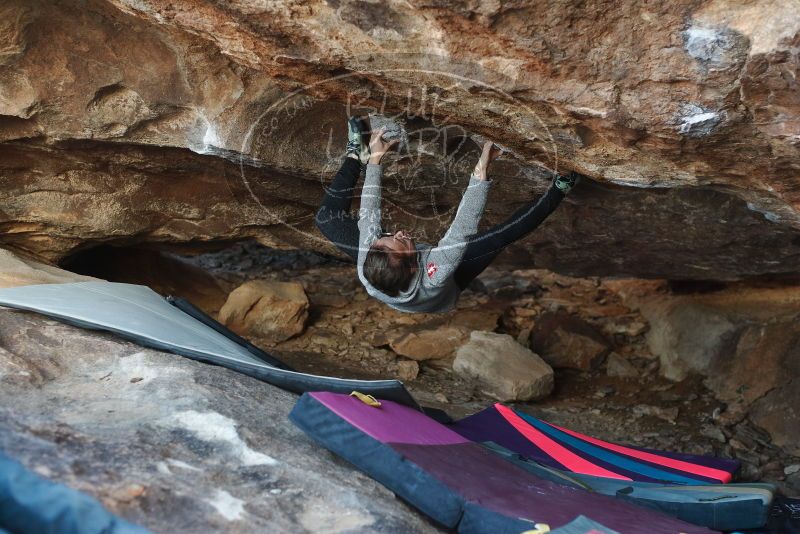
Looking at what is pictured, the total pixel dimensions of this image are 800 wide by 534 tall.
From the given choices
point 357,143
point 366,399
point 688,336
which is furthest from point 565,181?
point 688,336

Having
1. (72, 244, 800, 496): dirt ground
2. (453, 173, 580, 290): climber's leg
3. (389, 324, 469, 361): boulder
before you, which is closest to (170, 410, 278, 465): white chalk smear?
(453, 173, 580, 290): climber's leg

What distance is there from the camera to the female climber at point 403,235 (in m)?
3.18

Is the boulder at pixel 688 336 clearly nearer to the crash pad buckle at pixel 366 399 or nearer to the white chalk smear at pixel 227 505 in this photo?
the crash pad buckle at pixel 366 399

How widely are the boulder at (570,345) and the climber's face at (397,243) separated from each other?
7.61 ft

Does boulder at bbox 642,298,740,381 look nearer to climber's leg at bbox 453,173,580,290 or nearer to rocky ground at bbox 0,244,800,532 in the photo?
rocky ground at bbox 0,244,800,532

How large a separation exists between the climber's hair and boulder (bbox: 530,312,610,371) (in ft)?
7.54

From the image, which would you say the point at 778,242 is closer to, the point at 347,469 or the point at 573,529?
the point at 573,529

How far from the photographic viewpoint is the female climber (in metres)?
3.18

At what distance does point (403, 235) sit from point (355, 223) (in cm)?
22

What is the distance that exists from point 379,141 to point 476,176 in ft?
1.41

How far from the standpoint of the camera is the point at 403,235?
3305 mm

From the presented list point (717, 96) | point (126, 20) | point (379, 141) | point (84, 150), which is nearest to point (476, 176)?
point (379, 141)

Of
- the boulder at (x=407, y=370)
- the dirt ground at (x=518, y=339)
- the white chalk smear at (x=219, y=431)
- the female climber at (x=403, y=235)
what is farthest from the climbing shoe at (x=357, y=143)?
the boulder at (x=407, y=370)

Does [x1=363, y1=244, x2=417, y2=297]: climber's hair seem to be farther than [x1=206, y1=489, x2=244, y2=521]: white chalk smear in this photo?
Yes
